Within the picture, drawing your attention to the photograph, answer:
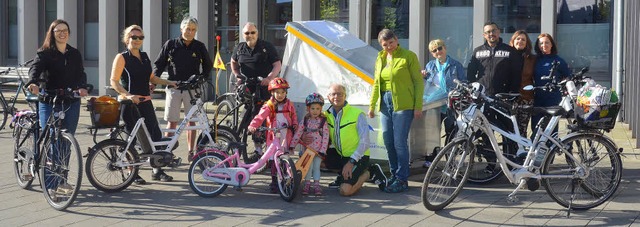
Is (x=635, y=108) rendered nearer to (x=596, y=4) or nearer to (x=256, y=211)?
(x=596, y=4)

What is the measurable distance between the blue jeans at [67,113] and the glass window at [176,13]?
1255 centimetres

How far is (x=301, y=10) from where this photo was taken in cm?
1761

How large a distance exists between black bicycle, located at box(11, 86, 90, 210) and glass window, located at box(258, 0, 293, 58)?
11.2 metres

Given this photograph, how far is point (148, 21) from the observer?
64.3 feet

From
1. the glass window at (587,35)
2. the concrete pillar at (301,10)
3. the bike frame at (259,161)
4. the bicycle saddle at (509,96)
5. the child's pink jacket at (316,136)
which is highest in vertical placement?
the concrete pillar at (301,10)

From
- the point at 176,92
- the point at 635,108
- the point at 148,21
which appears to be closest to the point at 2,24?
the point at 148,21

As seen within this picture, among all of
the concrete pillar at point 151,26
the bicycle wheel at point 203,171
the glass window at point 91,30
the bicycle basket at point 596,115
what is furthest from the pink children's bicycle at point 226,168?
the glass window at point 91,30

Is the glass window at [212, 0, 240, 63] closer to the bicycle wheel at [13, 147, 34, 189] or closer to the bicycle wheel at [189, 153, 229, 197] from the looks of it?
the bicycle wheel at [13, 147, 34, 189]

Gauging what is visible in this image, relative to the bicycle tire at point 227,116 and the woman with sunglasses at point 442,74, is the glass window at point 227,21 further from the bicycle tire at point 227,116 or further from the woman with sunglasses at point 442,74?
the woman with sunglasses at point 442,74

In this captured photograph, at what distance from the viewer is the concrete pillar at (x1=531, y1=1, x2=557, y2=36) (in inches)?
589

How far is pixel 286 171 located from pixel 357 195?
72cm

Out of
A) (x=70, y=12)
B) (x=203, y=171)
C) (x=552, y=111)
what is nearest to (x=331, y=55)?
(x=203, y=171)

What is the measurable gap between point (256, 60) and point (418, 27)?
23.7ft

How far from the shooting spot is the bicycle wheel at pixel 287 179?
757 cm
